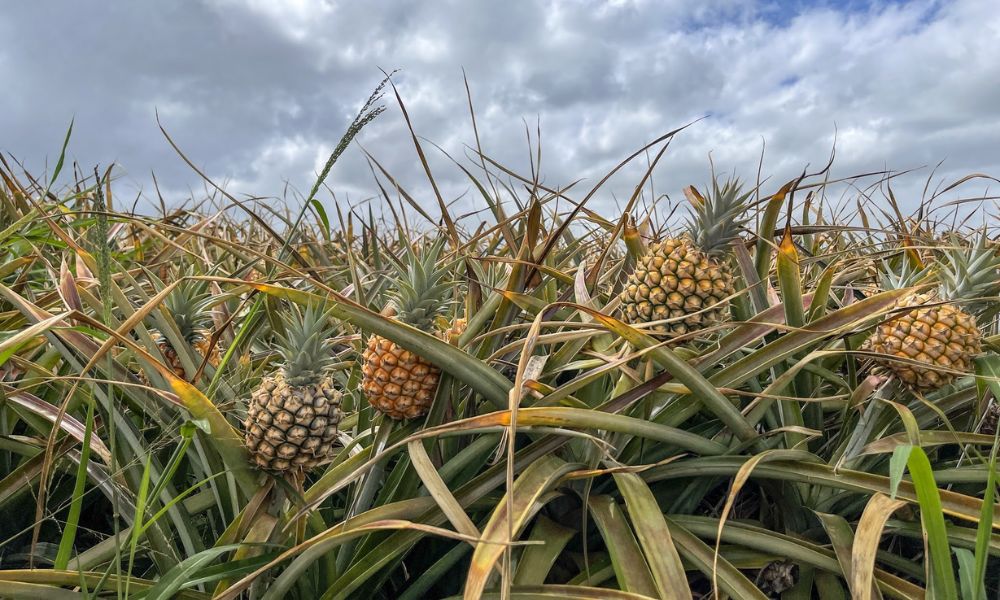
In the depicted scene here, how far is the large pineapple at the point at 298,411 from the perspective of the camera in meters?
1.10

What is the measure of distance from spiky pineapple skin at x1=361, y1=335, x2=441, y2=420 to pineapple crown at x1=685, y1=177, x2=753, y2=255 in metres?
0.63

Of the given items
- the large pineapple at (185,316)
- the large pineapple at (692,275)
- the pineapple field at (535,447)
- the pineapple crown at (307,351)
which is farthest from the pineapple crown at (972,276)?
the large pineapple at (185,316)

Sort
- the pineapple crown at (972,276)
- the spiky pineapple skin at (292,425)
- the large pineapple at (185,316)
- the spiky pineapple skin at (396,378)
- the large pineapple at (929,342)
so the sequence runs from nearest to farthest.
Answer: the spiky pineapple skin at (292,425), the spiky pineapple skin at (396,378), the large pineapple at (929,342), the pineapple crown at (972,276), the large pineapple at (185,316)

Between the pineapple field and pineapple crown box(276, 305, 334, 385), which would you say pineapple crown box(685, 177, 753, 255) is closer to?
the pineapple field

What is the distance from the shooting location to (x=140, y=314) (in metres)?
1.29

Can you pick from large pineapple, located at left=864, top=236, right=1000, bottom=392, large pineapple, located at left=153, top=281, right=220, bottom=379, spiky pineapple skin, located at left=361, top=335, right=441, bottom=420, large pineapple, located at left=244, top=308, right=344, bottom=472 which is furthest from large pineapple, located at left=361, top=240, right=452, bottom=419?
large pineapple, located at left=864, top=236, right=1000, bottom=392

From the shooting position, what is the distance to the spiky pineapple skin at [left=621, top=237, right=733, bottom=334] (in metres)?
1.33

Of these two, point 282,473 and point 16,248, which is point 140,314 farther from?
point 16,248

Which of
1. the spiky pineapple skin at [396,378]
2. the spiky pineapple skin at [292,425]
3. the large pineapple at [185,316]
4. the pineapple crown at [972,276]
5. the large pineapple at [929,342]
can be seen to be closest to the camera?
the spiky pineapple skin at [292,425]

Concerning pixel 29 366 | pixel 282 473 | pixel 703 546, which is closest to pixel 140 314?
pixel 282 473

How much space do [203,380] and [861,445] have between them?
4.99 feet

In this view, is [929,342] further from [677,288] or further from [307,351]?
[307,351]

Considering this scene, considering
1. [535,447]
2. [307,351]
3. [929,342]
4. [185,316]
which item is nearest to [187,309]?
[185,316]

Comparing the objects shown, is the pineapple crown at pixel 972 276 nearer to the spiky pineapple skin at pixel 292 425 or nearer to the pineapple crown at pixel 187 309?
the spiky pineapple skin at pixel 292 425
